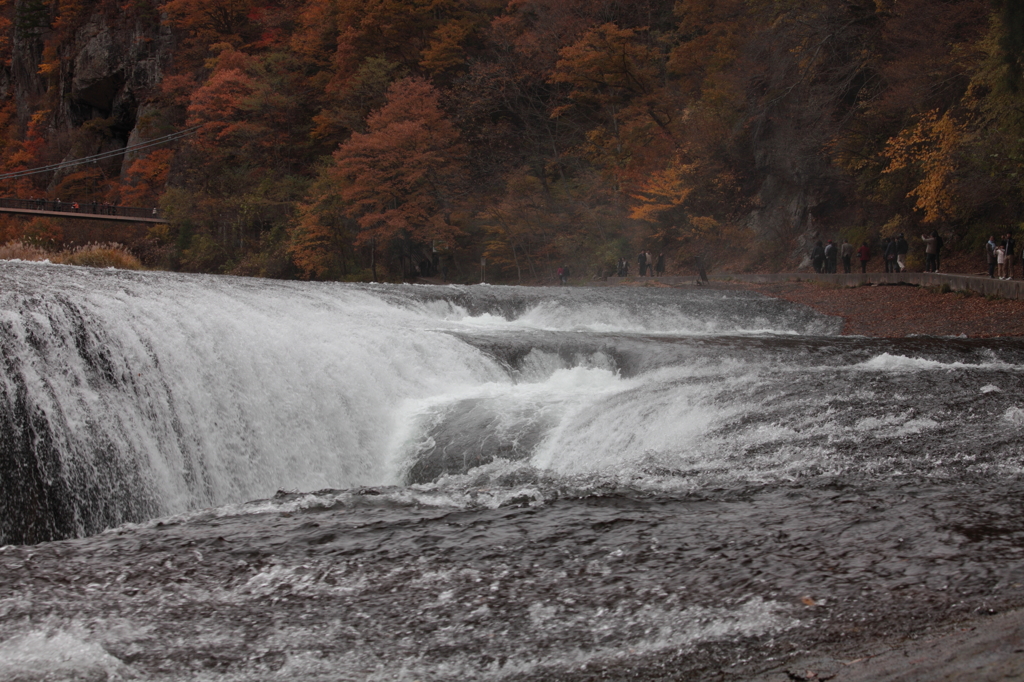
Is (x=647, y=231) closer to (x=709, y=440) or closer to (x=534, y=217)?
(x=534, y=217)

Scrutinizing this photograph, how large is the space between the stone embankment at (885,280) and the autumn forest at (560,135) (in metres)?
1.73

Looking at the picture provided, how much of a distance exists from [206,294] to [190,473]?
464cm

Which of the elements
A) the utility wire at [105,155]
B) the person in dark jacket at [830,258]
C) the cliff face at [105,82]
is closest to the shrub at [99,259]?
the utility wire at [105,155]

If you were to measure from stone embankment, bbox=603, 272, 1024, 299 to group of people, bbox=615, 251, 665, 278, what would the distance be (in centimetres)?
61

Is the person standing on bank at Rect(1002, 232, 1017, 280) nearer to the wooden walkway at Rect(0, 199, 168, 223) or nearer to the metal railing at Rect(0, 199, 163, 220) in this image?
the wooden walkway at Rect(0, 199, 168, 223)

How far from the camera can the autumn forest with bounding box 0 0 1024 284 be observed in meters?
21.3

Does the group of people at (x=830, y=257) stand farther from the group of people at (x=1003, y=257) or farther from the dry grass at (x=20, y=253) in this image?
the dry grass at (x=20, y=253)

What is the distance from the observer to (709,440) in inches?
307

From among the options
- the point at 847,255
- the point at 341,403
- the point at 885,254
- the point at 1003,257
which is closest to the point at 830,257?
Result: the point at 847,255

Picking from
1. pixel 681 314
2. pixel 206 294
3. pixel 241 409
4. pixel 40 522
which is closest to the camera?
pixel 40 522

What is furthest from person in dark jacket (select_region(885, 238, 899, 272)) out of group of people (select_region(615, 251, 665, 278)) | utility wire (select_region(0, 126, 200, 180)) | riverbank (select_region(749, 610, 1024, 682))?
utility wire (select_region(0, 126, 200, 180))

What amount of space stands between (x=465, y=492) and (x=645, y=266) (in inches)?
1070

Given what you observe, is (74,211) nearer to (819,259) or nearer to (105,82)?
(105,82)

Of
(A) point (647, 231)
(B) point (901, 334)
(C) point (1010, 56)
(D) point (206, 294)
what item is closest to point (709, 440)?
(D) point (206, 294)
